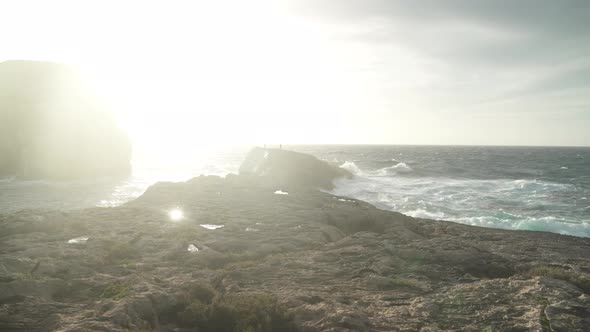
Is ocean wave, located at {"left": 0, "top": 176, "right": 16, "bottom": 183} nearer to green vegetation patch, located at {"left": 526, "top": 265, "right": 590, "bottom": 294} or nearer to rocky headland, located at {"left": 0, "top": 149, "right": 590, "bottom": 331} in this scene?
rocky headland, located at {"left": 0, "top": 149, "right": 590, "bottom": 331}

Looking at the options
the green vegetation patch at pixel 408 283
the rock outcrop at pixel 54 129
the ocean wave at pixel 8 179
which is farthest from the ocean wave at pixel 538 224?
the ocean wave at pixel 8 179

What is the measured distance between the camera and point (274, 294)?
31.2 feet

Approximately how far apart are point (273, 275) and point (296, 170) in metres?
38.8

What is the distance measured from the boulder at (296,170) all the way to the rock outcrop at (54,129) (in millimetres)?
37491

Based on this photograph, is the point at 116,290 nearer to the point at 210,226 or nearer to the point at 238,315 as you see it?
the point at 238,315

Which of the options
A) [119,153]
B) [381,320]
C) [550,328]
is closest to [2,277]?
[381,320]

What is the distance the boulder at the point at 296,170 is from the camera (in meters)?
48.4

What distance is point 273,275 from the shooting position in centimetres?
1141

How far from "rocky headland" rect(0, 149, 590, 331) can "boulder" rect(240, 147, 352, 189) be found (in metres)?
27.7

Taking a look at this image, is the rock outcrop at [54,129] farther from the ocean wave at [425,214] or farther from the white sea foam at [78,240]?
the ocean wave at [425,214]

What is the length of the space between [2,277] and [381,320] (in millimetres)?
Answer: 10685

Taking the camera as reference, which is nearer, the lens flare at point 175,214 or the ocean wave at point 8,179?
the lens flare at point 175,214

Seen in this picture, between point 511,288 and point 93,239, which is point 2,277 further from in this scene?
point 511,288

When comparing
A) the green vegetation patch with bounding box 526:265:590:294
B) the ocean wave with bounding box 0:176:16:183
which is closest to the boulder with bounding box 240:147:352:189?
the green vegetation patch with bounding box 526:265:590:294
